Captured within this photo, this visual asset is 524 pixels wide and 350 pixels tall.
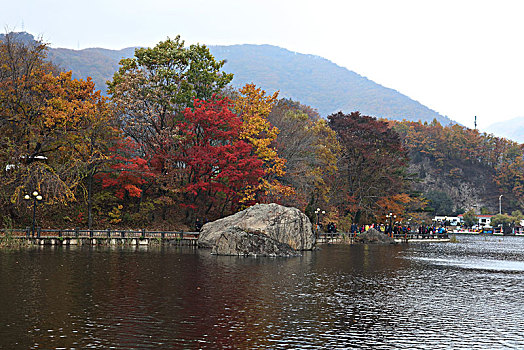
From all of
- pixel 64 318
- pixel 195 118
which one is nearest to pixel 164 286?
pixel 64 318

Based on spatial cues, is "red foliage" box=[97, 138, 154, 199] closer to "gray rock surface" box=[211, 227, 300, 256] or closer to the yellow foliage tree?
the yellow foliage tree

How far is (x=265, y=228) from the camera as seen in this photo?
152 feet

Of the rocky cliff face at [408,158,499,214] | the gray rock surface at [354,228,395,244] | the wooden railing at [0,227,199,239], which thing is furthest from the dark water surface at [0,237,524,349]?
the rocky cliff face at [408,158,499,214]

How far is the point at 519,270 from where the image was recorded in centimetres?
4031

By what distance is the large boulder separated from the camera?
44.3m

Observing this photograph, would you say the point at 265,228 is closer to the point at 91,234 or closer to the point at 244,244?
the point at 244,244

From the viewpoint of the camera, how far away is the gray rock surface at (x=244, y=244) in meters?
43.9

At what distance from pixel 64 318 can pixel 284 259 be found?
25.9m

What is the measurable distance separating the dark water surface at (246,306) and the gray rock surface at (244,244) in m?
7.71

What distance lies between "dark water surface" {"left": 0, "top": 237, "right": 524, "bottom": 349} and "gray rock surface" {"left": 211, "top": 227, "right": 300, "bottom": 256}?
771 cm

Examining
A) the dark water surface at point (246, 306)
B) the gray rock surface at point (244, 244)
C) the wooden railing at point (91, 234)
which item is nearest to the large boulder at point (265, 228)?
the gray rock surface at point (244, 244)

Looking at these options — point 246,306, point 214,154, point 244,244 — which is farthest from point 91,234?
point 246,306

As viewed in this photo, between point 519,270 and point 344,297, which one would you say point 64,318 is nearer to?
point 344,297

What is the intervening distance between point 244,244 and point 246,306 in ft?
75.1
